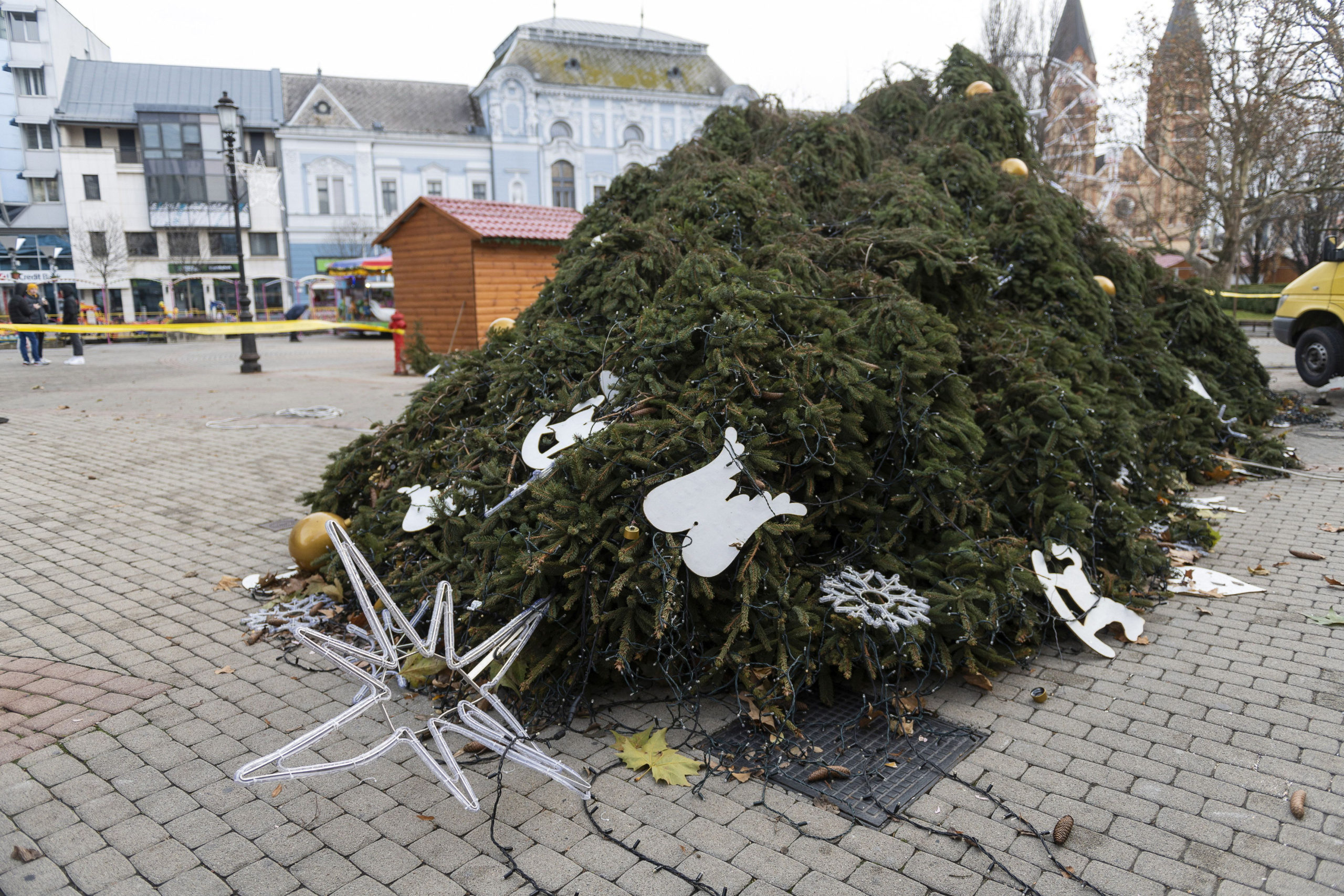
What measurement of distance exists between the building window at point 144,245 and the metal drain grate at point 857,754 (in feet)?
178

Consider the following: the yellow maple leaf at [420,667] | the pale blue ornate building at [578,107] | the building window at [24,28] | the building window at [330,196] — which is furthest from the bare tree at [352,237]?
the yellow maple leaf at [420,667]

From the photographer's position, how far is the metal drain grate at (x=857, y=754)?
3350 mm

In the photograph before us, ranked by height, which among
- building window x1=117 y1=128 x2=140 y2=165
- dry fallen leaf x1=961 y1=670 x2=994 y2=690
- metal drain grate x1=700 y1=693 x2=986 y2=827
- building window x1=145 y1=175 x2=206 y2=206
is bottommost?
metal drain grate x1=700 y1=693 x2=986 y2=827

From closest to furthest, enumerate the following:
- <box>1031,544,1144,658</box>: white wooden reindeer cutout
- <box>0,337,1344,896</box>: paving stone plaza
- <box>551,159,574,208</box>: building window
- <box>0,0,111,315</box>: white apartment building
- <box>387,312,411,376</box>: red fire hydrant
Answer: <box>0,337,1344,896</box>: paving stone plaza → <box>1031,544,1144,658</box>: white wooden reindeer cutout → <box>387,312,411,376</box>: red fire hydrant → <box>0,0,111,315</box>: white apartment building → <box>551,159,574,208</box>: building window

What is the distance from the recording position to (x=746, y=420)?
4141mm

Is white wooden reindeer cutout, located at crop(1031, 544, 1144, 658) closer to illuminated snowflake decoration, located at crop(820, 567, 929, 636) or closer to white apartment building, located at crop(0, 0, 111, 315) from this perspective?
illuminated snowflake decoration, located at crop(820, 567, 929, 636)

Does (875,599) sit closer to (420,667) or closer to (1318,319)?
(420,667)

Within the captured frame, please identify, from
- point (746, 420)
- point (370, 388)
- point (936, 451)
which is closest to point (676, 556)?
point (746, 420)

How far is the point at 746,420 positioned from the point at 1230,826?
2.40 m

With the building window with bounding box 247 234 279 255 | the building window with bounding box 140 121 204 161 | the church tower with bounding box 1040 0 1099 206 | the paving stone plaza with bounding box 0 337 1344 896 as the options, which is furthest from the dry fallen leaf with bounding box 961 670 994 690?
the building window with bounding box 140 121 204 161

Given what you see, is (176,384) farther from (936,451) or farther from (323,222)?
(323,222)

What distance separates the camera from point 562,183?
53.8 m

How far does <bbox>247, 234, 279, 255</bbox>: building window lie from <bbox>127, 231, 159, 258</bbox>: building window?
196 inches

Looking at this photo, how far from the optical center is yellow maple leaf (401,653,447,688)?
11.7 feet
